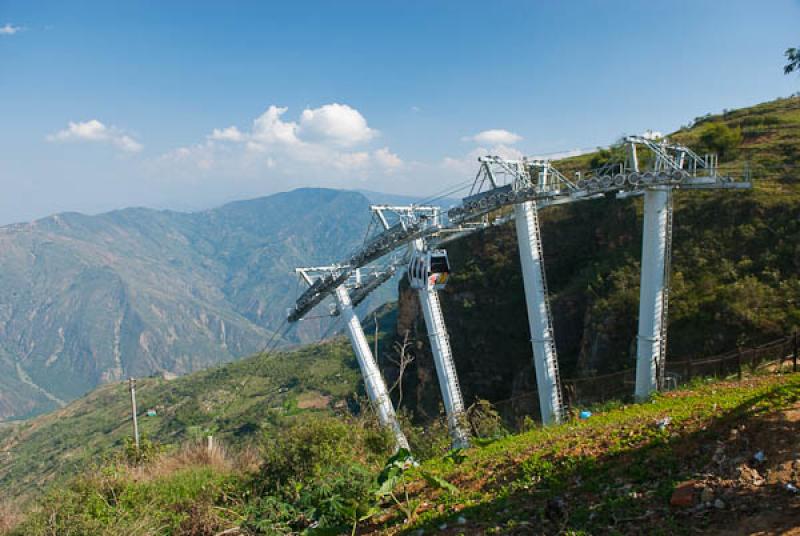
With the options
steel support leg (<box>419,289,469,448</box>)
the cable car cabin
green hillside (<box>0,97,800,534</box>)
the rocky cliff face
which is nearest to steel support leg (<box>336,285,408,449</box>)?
steel support leg (<box>419,289,469,448</box>)

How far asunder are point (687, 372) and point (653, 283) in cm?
383

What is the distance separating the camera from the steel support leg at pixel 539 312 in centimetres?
2297

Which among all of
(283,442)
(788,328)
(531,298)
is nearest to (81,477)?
(283,442)

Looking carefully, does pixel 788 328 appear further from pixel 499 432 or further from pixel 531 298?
pixel 499 432

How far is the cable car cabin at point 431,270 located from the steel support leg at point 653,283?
10.1 metres

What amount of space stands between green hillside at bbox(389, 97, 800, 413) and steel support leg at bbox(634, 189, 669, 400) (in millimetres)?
5610

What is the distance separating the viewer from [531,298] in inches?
914

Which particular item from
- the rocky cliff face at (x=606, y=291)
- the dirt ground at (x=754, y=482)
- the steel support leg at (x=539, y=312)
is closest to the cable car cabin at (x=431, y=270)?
the steel support leg at (x=539, y=312)

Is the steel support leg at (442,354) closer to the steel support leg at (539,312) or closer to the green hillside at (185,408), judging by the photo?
the steel support leg at (539,312)

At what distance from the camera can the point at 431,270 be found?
2758 centimetres

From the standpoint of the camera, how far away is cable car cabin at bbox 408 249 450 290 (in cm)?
2759

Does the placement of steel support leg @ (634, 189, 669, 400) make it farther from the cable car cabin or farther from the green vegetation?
the cable car cabin

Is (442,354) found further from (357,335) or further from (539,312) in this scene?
(539,312)

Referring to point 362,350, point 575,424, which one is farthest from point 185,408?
point 575,424
